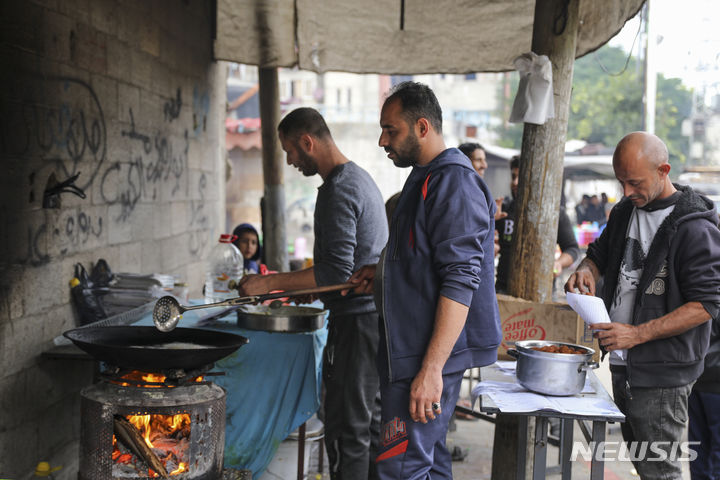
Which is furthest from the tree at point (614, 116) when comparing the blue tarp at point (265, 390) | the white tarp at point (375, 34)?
the blue tarp at point (265, 390)

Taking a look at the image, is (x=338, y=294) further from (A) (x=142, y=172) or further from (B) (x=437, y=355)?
(A) (x=142, y=172)

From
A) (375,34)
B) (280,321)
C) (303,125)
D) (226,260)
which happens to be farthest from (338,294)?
(375,34)

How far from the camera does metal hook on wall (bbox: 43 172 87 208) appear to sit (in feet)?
13.9

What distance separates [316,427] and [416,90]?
3270 millimetres

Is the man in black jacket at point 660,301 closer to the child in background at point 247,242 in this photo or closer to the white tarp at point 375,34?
the child in background at point 247,242

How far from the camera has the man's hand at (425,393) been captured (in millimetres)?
2783

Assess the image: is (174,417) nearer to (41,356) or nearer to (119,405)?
(119,405)

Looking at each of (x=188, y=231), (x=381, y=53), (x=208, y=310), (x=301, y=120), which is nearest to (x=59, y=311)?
(x=208, y=310)

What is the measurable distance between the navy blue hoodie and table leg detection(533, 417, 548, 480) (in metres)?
0.34

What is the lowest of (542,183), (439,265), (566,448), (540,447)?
(566,448)

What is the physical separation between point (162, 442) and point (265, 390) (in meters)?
1.01

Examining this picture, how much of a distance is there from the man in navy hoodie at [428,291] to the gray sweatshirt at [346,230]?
2.53 feet

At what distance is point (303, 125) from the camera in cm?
402

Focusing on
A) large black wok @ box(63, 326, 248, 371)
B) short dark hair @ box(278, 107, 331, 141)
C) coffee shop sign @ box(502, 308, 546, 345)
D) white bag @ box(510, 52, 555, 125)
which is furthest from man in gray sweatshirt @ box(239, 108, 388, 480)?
white bag @ box(510, 52, 555, 125)
